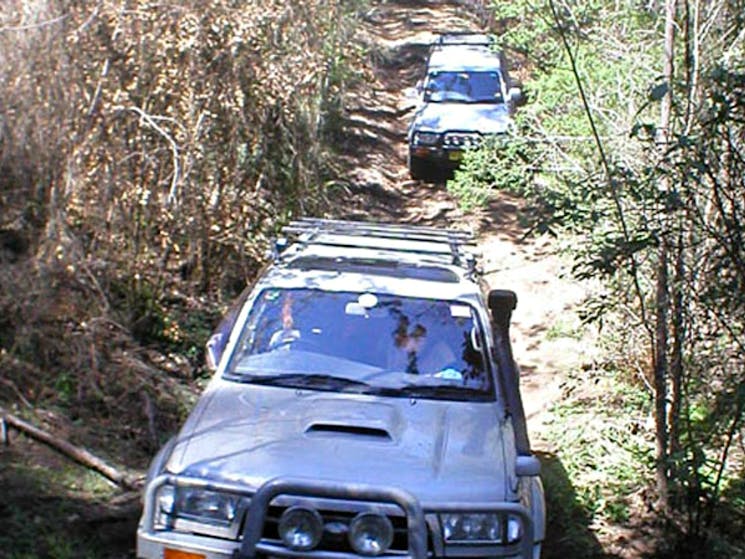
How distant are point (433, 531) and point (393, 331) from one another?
65.1 inches

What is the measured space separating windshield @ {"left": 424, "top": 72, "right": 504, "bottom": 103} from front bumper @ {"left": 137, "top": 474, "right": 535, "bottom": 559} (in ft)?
42.4

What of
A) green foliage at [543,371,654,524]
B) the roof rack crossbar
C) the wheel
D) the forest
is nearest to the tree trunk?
the forest

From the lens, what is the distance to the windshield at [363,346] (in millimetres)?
5543

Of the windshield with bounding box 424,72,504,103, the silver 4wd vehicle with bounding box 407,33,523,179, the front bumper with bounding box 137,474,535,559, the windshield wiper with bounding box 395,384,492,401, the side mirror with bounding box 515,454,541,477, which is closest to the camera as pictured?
the front bumper with bounding box 137,474,535,559

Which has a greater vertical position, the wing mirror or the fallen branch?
the fallen branch

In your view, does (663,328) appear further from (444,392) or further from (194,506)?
(194,506)

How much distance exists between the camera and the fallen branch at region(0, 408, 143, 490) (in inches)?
258

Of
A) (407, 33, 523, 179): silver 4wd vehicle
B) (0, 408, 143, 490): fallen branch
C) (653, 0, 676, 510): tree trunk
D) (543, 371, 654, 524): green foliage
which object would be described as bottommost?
(543, 371, 654, 524): green foliage

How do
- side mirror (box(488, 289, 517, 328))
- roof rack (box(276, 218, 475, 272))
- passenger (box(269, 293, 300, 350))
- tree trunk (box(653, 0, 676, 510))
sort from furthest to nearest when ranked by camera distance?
roof rack (box(276, 218, 475, 272)), tree trunk (box(653, 0, 676, 510)), side mirror (box(488, 289, 517, 328)), passenger (box(269, 293, 300, 350))

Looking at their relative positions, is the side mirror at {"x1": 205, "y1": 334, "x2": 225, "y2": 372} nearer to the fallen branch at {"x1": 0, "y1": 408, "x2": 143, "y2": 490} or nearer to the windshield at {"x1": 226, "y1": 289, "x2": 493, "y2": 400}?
the windshield at {"x1": 226, "y1": 289, "x2": 493, "y2": 400}

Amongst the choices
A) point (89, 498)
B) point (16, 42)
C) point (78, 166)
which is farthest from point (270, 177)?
point (89, 498)

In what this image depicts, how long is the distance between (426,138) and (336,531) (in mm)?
12057

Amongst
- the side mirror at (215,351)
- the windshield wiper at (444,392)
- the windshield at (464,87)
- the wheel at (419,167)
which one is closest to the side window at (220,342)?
the side mirror at (215,351)

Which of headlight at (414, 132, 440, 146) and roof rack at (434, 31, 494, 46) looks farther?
roof rack at (434, 31, 494, 46)
